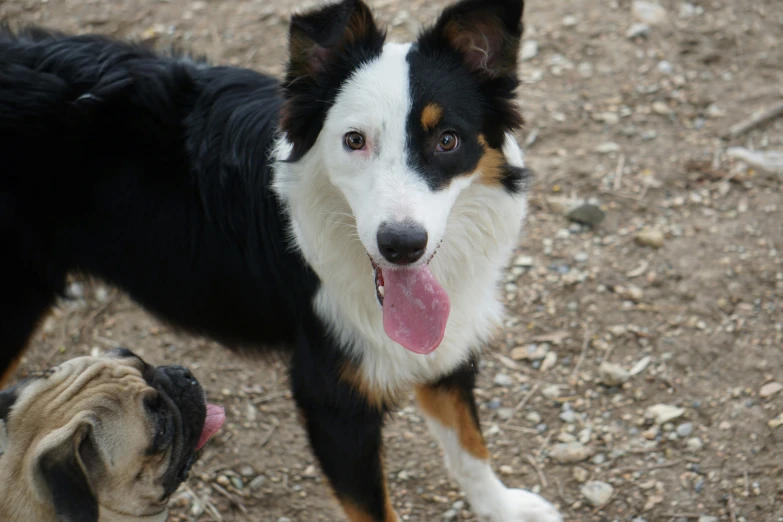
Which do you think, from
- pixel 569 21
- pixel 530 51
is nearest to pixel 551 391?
pixel 530 51

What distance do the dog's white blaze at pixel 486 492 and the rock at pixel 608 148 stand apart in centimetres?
237

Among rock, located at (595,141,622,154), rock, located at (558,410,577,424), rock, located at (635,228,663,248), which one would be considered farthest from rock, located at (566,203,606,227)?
rock, located at (558,410,577,424)

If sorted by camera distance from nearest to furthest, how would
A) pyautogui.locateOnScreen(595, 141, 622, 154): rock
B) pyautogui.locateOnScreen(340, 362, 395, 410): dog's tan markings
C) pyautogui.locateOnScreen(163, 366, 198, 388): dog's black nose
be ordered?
pyautogui.locateOnScreen(340, 362, 395, 410): dog's tan markings → pyautogui.locateOnScreen(163, 366, 198, 388): dog's black nose → pyautogui.locateOnScreen(595, 141, 622, 154): rock

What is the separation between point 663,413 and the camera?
13.2 ft

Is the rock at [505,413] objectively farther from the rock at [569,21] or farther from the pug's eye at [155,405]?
the rock at [569,21]

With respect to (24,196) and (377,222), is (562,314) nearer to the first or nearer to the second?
(377,222)

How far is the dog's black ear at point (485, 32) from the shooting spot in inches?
108

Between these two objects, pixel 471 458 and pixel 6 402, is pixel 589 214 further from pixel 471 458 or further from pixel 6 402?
pixel 6 402

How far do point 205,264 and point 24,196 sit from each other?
2.40 feet

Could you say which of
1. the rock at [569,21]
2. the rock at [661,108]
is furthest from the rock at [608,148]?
the rock at [569,21]

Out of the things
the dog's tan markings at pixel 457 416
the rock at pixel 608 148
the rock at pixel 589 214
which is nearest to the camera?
the dog's tan markings at pixel 457 416

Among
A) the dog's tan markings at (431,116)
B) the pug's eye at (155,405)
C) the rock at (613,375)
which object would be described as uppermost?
the dog's tan markings at (431,116)

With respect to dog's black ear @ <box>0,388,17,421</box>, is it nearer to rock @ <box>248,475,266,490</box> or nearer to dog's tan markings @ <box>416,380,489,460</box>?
rock @ <box>248,475,266,490</box>

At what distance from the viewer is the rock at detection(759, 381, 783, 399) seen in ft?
13.0
